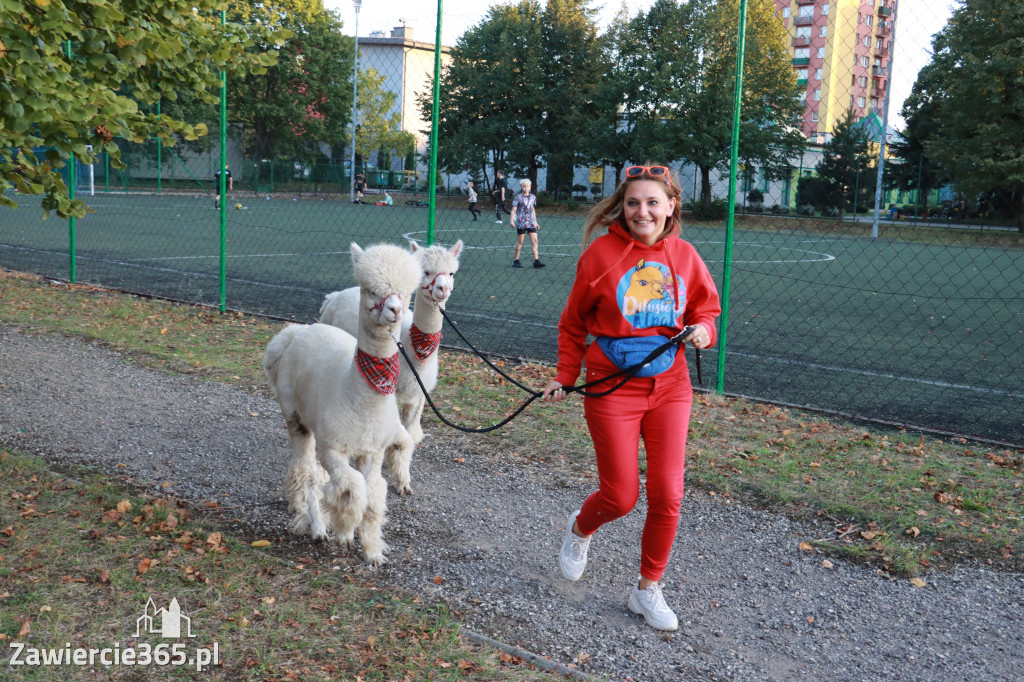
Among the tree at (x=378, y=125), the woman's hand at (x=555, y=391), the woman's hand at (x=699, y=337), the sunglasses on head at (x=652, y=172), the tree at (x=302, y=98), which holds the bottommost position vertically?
the woman's hand at (x=555, y=391)

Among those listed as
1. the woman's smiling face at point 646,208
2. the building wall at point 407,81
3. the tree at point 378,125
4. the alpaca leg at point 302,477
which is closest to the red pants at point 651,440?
the woman's smiling face at point 646,208

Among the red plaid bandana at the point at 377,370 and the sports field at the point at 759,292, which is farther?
the sports field at the point at 759,292

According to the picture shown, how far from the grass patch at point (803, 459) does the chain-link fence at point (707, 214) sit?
2.83 feet

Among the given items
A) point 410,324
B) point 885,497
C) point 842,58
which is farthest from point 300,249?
point 885,497

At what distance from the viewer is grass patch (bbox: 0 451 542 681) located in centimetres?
343

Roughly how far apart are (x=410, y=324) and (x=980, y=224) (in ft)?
66.6

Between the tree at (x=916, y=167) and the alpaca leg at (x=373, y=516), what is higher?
the tree at (x=916, y=167)

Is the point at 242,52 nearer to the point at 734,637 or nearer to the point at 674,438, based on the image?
the point at 674,438

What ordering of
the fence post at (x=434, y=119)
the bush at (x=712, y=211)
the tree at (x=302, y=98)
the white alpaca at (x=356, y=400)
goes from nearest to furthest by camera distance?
the white alpaca at (x=356, y=400) → the fence post at (x=434, y=119) → the bush at (x=712, y=211) → the tree at (x=302, y=98)

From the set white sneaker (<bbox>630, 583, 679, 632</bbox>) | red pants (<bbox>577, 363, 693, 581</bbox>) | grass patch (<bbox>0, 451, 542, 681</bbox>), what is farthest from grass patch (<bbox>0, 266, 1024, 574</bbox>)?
grass patch (<bbox>0, 451, 542, 681</bbox>)

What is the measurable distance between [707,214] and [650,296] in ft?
56.5

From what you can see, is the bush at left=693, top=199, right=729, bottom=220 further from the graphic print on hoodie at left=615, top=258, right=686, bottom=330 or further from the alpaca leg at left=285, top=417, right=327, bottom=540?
the graphic print on hoodie at left=615, top=258, right=686, bottom=330

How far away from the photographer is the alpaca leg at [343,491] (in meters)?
4.21

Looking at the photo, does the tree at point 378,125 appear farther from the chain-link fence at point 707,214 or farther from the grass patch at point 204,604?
the grass patch at point 204,604
